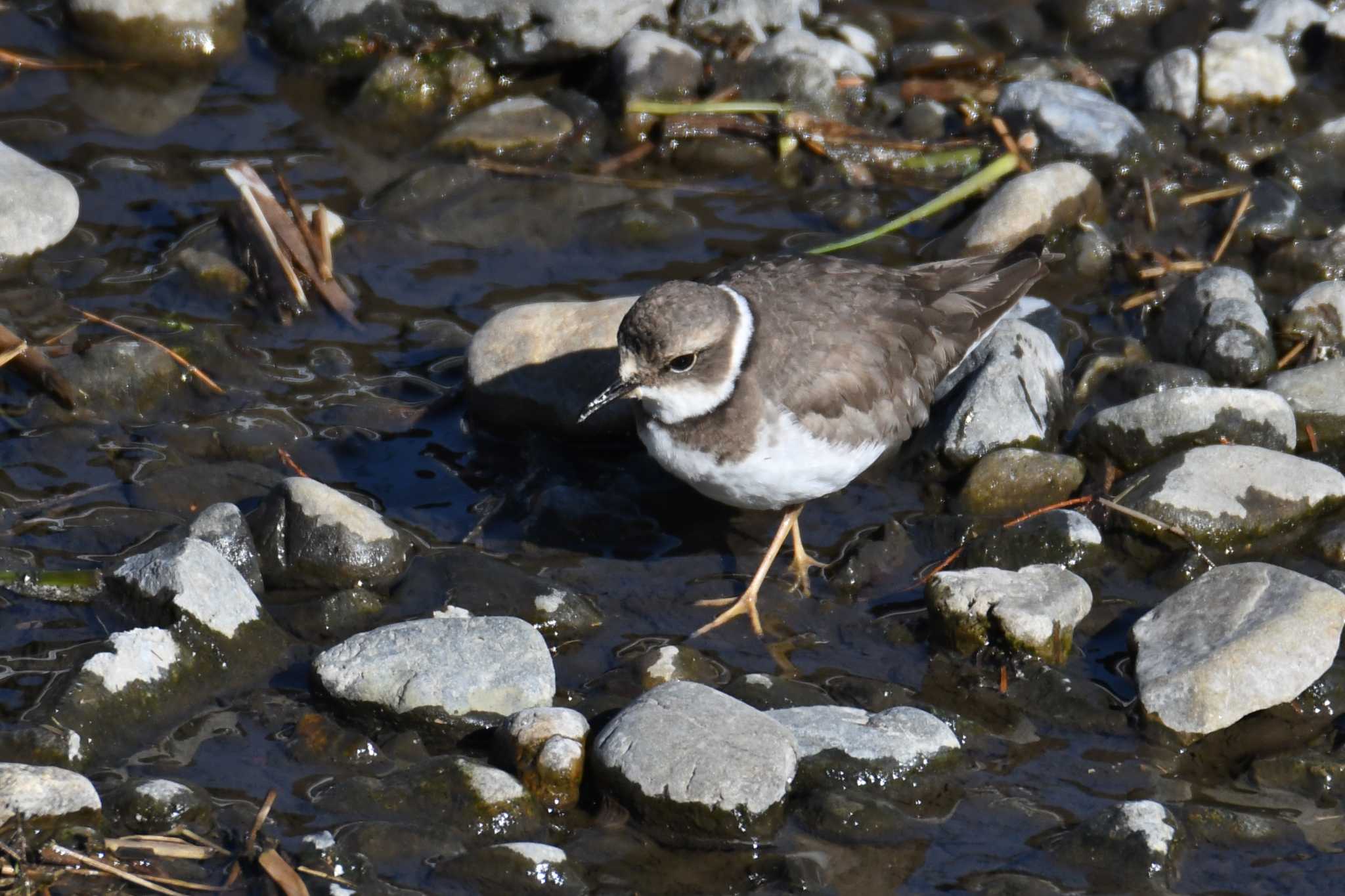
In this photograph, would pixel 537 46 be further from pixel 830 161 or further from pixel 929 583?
pixel 929 583

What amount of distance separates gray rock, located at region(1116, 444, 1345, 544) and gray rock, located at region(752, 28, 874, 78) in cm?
422

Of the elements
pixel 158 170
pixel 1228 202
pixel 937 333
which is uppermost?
pixel 158 170

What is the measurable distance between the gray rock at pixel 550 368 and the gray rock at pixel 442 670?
6.08ft

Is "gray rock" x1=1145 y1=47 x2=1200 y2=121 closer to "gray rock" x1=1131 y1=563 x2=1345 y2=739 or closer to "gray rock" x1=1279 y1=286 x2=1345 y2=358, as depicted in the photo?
"gray rock" x1=1279 y1=286 x2=1345 y2=358

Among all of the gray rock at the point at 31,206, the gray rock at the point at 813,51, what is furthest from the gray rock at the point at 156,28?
the gray rock at the point at 813,51

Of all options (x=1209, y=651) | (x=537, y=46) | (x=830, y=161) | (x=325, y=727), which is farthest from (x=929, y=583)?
(x=537, y=46)

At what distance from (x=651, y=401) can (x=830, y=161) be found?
3.71m

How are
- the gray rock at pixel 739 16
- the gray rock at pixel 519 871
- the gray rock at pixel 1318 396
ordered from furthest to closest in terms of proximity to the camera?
the gray rock at pixel 739 16, the gray rock at pixel 1318 396, the gray rock at pixel 519 871

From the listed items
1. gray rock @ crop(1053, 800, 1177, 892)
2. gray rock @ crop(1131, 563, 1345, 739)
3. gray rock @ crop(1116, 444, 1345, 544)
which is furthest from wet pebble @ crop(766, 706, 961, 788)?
gray rock @ crop(1116, 444, 1345, 544)

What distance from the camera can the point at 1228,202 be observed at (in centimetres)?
951

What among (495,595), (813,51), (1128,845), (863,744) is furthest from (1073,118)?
(1128,845)

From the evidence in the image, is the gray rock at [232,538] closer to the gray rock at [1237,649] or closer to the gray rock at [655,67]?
the gray rock at [1237,649]

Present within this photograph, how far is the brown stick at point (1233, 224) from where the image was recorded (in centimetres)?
920

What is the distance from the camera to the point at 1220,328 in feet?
27.1
